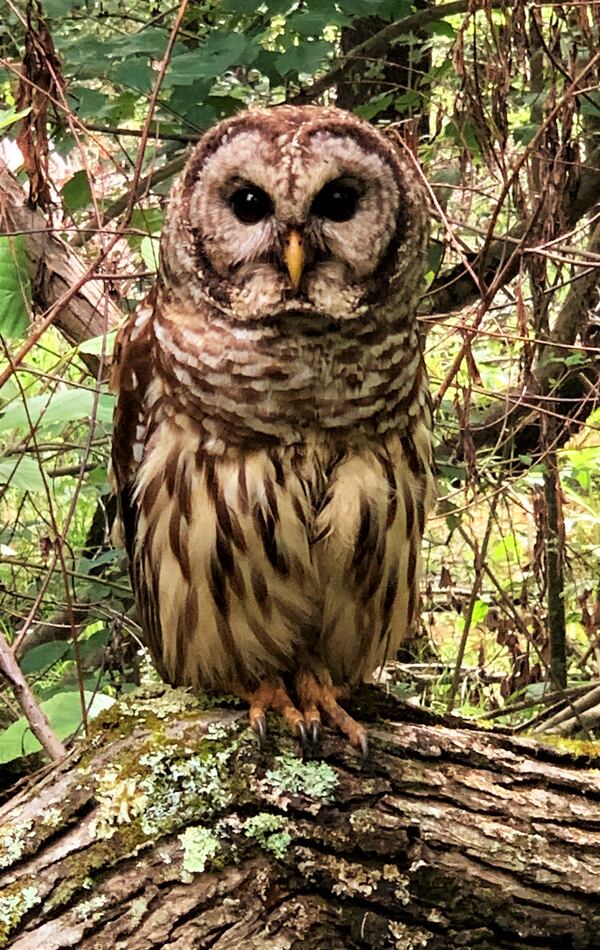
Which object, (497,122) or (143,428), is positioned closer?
(143,428)

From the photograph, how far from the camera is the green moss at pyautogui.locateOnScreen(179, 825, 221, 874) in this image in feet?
5.77

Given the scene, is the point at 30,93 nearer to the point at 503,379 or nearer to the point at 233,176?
the point at 233,176

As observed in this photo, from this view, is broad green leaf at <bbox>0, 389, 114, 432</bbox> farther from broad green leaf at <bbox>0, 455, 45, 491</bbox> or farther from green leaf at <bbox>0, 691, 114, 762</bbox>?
green leaf at <bbox>0, 691, 114, 762</bbox>

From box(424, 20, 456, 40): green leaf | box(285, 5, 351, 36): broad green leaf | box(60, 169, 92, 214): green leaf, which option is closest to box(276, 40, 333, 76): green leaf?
box(285, 5, 351, 36): broad green leaf

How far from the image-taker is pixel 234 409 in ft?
6.64

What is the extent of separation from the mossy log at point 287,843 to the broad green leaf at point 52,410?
60 centimetres

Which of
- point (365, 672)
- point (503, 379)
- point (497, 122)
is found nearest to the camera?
point (365, 672)

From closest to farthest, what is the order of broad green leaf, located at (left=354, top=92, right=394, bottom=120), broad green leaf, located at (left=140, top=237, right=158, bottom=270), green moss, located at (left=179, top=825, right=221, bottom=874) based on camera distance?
green moss, located at (left=179, top=825, right=221, bottom=874), broad green leaf, located at (left=140, top=237, right=158, bottom=270), broad green leaf, located at (left=354, top=92, right=394, bottom=120)

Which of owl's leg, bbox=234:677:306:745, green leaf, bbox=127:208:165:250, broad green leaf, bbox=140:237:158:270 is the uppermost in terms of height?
green leaf, bbox=127:208:165:250

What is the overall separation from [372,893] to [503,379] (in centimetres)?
394

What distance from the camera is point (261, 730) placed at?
201 cm

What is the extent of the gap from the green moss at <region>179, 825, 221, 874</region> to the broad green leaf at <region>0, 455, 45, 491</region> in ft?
2.75

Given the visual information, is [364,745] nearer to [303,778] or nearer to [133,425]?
[303,778]

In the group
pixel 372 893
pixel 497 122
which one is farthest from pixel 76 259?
pixel 372 893
